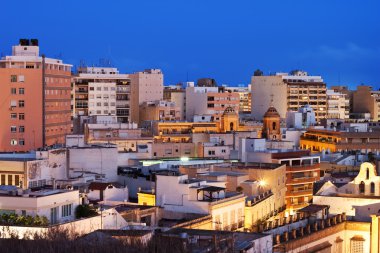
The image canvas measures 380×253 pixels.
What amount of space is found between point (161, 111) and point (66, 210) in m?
66.5

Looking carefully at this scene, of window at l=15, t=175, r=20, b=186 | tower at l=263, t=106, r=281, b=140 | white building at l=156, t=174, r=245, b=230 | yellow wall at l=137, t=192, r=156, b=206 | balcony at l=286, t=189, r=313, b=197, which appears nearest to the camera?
white building at l=156, t=174, r=245, b=230

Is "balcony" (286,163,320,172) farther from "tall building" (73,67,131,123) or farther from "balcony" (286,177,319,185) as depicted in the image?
"tall building" (73,67,131,123)

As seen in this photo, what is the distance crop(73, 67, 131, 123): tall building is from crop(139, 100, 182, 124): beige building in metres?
3.14

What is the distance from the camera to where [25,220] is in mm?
29938

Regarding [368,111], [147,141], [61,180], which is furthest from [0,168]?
[368,111]

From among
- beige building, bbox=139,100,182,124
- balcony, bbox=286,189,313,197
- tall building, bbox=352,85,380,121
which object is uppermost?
tall building, bbox=352,85,380,121

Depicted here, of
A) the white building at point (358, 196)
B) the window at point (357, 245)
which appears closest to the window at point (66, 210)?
the window at point (357, 245)

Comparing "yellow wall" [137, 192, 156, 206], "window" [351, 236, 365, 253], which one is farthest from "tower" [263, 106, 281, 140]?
"window" [351, 236, 365, 253]

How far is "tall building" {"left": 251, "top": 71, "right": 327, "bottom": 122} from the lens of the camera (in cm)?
12169

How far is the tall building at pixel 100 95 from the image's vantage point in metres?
103

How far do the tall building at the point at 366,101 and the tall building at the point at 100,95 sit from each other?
162 ft

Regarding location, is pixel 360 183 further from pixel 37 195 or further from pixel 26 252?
pixel 26 252

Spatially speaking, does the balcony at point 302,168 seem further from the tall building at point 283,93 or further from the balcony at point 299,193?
the tall building at point 283,93

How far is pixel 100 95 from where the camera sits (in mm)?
103500
